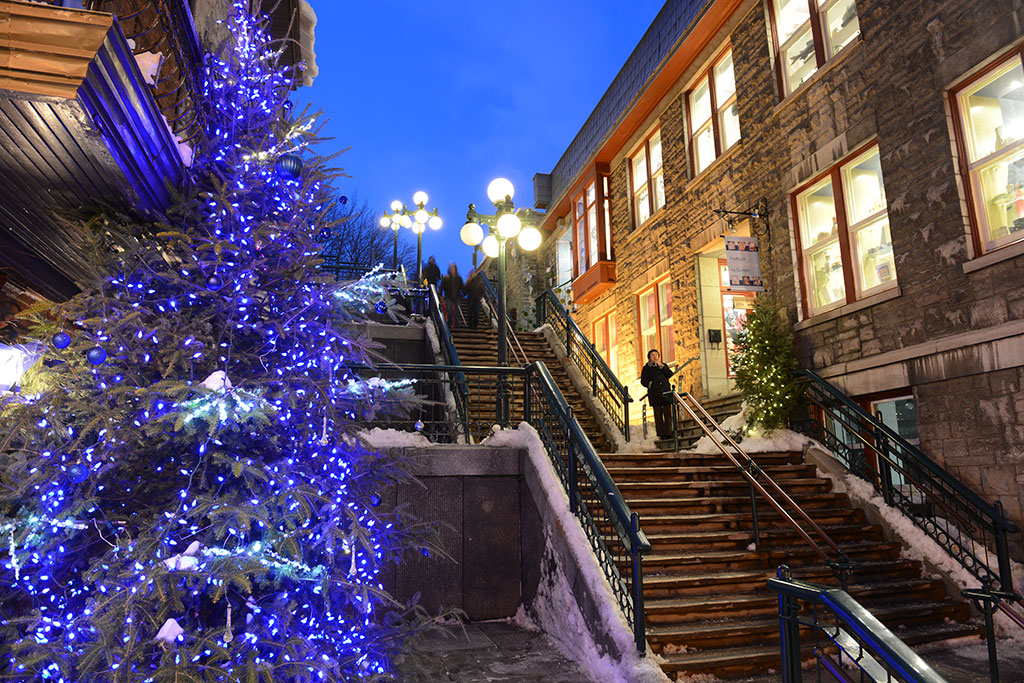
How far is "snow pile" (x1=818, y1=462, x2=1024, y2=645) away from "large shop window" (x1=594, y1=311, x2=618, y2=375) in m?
8.74

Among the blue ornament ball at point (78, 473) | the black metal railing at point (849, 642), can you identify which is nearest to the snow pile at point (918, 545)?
the black metal railing at point (849, 642)

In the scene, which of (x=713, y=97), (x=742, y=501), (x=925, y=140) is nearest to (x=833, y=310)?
(x=925, y=140)

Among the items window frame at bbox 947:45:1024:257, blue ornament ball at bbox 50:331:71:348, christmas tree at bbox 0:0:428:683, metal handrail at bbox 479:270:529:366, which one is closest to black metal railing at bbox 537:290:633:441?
metal handrail at bbox 479:270:529:366

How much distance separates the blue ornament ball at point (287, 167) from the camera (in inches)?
194

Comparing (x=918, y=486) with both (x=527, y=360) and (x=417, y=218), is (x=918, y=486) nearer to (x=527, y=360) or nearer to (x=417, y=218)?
(x=527, y=360)

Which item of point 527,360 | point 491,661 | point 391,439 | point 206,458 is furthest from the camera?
point 527,360

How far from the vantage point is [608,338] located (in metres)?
17.2

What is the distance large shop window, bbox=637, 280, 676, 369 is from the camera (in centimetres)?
1396

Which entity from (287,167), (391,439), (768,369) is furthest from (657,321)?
(287,167)

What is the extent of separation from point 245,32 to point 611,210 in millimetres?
12454

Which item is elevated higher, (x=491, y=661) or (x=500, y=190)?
(x=500, y=190)

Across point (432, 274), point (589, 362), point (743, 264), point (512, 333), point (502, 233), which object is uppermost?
point (432, 274)

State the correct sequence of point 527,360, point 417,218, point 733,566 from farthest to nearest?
point 417,218 → point 527,360 → point 733,566

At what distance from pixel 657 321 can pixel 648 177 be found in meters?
3.37
